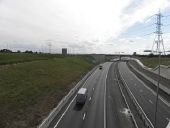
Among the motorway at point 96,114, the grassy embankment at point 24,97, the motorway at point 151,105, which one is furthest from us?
the motorway at point 151,105

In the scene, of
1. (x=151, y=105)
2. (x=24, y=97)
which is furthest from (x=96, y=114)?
(x=151, y=105)

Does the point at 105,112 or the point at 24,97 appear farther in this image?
the point at 24,97

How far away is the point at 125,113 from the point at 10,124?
20087 mm

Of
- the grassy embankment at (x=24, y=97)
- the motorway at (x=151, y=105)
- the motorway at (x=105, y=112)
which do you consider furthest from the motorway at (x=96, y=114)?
the motorway at (x=151, y=105)

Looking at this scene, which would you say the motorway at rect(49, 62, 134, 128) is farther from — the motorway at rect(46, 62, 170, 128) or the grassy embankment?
the grassy embankment

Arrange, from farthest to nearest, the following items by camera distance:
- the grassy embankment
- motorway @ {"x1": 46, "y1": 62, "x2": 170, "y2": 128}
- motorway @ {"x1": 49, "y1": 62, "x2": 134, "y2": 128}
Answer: motorway @ {"x1": 46, "y1": 62, "x2": 170, "y2": 128} < the grassy embankment < motorway @ {"x1": 49, "y1": 62, "x2": 134, "y2": 128}

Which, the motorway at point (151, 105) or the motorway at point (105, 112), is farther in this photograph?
the motorway at point (151, 105)

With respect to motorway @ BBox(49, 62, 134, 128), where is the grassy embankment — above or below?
above

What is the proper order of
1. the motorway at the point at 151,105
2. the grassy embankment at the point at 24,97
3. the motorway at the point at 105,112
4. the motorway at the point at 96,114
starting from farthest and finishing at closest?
the motorway at the point at 151,105, the motorway at the point at 105,112, the grassy embankment at the point at 24,97, the motorway at the point at 96,114

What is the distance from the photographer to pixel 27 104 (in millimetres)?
49406

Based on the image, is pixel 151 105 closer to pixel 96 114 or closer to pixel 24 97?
pixel 96 114

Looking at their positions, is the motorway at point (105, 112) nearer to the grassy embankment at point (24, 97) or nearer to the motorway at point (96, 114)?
the motorway at point (96, 114)

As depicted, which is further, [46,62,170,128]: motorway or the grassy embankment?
[46,62,170,128]: motorway

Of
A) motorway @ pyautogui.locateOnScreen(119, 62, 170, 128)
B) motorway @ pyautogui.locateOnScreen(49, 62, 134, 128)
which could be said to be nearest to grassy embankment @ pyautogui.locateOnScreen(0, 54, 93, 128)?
motorway @ pyautogui.locateOnScreen(49, 62, 134, 128)
